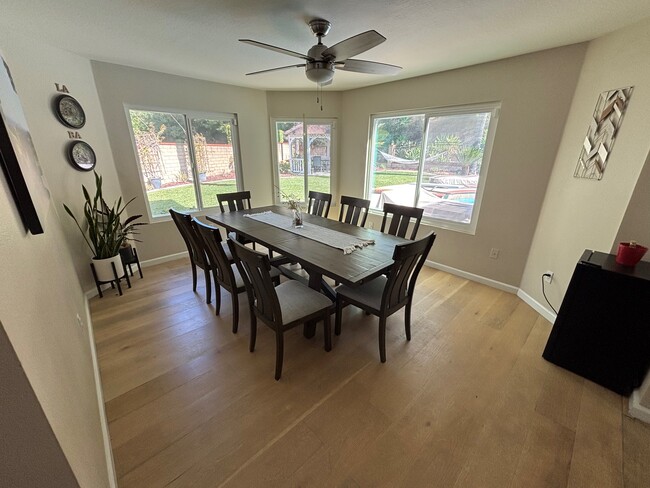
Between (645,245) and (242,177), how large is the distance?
14.7ft

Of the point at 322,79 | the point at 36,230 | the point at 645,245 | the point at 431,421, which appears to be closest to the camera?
the point at 36,230

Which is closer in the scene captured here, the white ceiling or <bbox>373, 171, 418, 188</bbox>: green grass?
the white ceiling

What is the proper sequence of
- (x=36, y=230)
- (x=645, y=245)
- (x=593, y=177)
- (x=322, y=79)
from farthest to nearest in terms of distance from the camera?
(x=593, y=177)
(x=322, y=79)
(x=645, y=245)
(x=36, y=230)

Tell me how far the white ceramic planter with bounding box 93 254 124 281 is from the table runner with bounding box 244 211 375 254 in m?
1.42

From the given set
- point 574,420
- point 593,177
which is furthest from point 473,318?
point 593,177

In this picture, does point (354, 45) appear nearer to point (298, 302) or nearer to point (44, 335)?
point (298, 302)

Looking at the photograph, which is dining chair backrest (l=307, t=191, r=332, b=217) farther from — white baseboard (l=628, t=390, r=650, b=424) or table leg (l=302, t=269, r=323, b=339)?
white baseboard (l=628, t=390, r=650, b=424)

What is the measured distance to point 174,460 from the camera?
4.37 ft

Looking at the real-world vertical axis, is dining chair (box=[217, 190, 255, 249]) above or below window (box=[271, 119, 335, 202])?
below

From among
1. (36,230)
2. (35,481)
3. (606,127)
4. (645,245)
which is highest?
(606,127)

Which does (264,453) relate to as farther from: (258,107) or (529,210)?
(258,107)

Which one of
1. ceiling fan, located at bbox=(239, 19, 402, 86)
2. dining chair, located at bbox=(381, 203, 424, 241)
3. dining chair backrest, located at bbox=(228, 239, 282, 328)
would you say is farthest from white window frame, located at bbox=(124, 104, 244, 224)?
dining chair, located at bbox=(381, 203, 424, 241)

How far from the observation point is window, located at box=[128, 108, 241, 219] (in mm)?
3344

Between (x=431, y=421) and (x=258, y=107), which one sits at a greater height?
(x=258, y=107)
